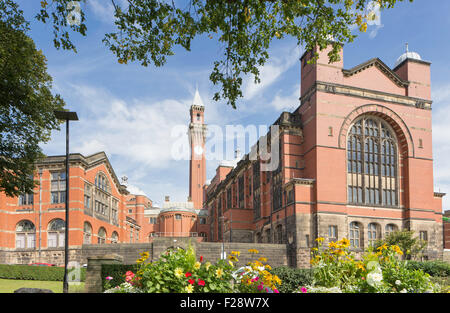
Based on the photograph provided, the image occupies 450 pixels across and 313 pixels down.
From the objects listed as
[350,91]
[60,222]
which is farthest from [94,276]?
[350,91]

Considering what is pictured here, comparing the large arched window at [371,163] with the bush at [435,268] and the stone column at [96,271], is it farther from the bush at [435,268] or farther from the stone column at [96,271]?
the stone column at [96,271]

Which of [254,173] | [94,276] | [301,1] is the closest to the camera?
[301,1]

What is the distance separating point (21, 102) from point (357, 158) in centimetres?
2987

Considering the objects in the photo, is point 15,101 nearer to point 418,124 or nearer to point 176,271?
point 176,271

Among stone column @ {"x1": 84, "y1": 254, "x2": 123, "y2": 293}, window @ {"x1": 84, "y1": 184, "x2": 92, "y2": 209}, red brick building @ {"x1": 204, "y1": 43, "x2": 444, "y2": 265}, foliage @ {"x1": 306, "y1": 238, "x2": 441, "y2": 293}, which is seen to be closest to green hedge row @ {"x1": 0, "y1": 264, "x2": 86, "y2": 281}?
window @ {"x1": 84, "y1": 184, "x2": 92, "y2": 209}

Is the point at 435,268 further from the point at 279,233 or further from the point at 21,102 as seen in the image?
the point at 21,102

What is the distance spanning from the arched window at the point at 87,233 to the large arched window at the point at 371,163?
1048 inches

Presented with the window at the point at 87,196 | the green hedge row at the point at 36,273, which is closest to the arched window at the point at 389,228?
the green hedge row at the point at 36,273

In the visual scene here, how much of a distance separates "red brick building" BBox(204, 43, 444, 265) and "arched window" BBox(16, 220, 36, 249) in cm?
2415

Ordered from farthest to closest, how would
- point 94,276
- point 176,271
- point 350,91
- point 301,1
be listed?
1. point 350,91
2. point 94,276
3. point 301,1
4. point 176,271

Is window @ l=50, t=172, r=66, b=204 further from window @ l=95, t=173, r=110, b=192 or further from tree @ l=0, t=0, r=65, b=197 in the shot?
tree @ l=0, t=0, r=65, b=197

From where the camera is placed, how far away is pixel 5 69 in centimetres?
1716

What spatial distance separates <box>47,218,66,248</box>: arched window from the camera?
4172cm
